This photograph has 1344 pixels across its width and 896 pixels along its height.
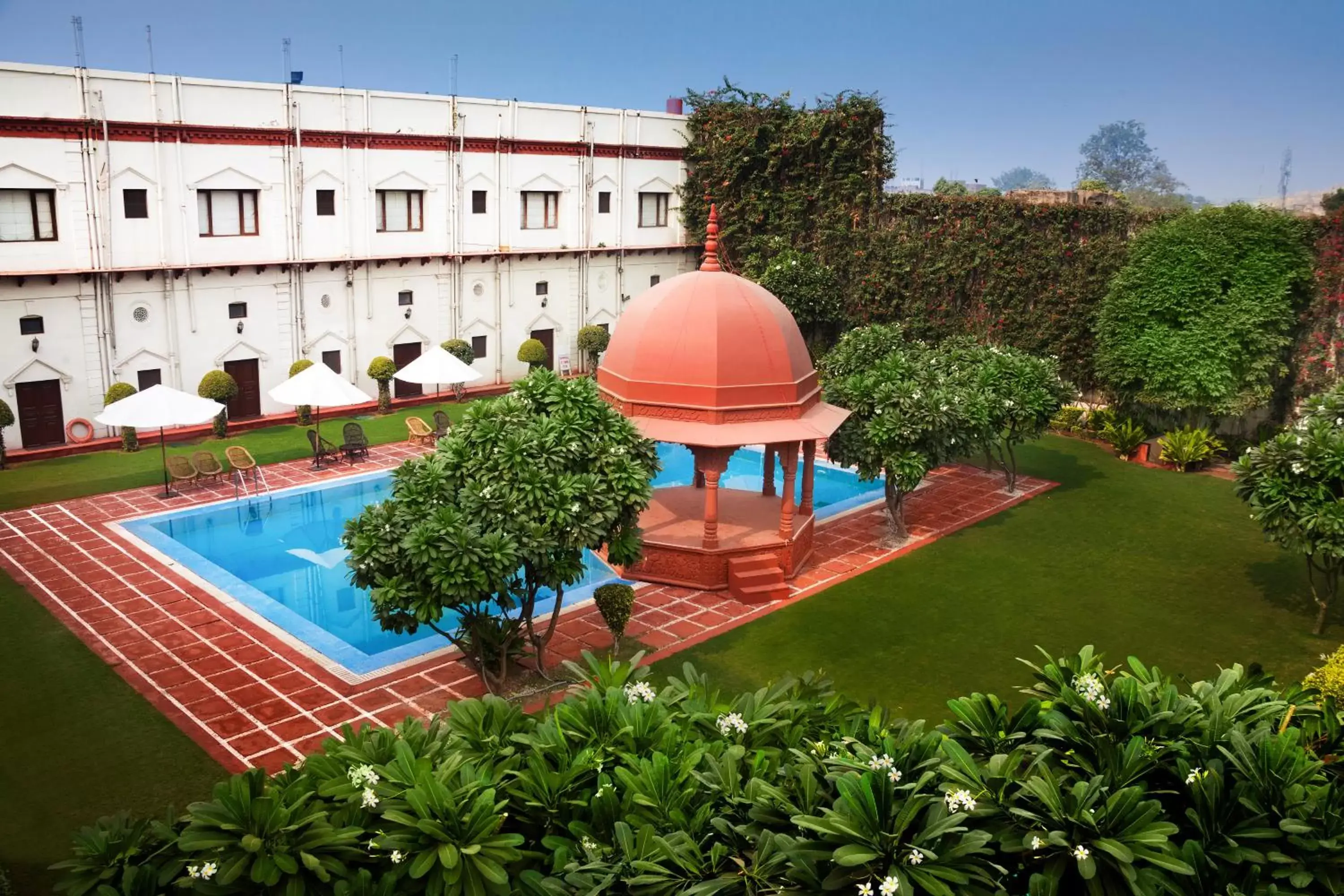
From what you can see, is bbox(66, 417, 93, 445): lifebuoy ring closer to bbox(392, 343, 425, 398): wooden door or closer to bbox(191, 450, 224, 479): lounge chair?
bbox(191, 450, 224, 479): lounge chair

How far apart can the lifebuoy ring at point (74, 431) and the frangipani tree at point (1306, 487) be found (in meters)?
22.9

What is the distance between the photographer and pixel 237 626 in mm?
15211

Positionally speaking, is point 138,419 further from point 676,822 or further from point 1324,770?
point 1324,770

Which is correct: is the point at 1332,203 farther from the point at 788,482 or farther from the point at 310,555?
the point at 310,555

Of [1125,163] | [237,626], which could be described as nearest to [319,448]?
[237,626]

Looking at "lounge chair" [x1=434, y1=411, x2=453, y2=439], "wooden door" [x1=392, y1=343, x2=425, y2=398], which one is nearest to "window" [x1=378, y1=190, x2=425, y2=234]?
"wooden door" [x1=392, y1=343, x2=425, y2=398]

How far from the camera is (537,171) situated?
31344 mm

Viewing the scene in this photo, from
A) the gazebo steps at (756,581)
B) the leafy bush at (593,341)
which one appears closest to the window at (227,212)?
the leafy bush at (593,341)

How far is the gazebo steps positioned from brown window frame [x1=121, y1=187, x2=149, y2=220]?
638 inches

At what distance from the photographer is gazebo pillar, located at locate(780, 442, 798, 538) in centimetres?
1708

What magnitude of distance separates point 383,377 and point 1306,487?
2129cm

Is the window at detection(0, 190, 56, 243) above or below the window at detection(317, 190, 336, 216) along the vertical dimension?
below

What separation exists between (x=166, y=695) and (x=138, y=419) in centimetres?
846

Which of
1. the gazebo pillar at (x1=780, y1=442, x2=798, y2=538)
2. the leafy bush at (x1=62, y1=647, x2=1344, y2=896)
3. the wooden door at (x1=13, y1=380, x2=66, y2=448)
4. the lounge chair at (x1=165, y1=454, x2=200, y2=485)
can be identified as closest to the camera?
the leafy bush at (x1=62, y1=647, x2=1344, y2=896)
